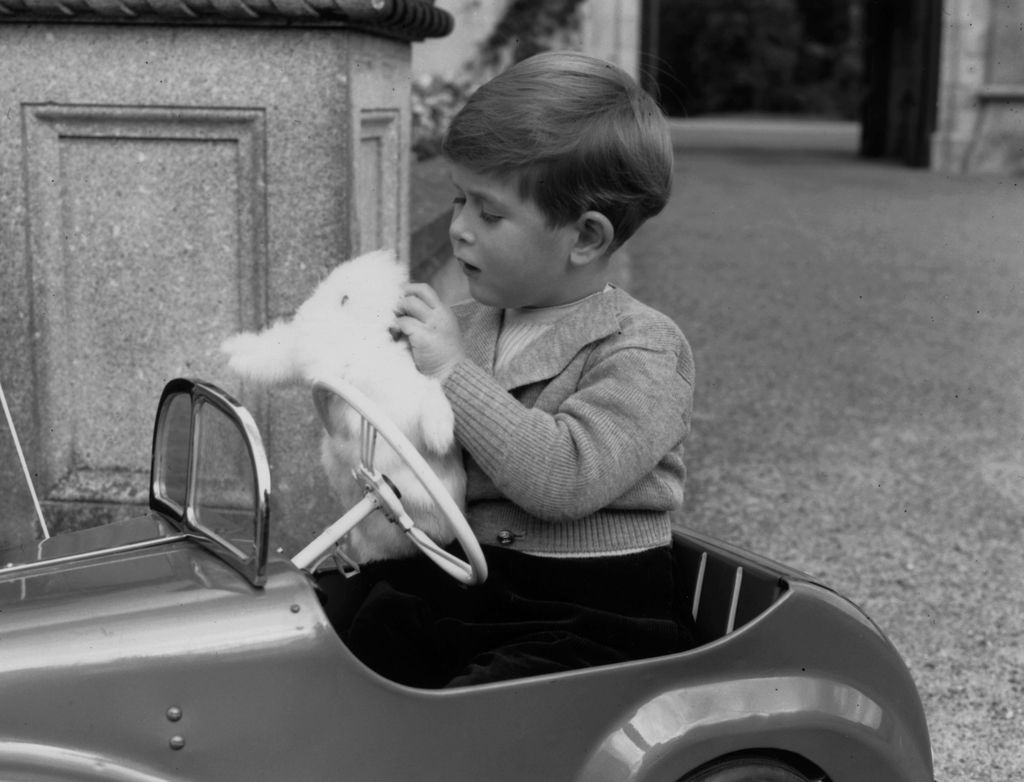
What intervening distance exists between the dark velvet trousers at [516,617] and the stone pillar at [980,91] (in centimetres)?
1395

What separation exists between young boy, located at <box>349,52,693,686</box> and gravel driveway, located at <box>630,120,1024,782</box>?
98cm

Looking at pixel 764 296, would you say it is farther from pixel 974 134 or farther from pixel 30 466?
pixel 974 134

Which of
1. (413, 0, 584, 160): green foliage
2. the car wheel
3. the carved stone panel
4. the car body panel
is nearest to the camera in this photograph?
the car body panel

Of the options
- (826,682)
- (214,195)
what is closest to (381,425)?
(826,682)

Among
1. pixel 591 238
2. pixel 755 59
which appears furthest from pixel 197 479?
pixel 755 59

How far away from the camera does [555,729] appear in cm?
179

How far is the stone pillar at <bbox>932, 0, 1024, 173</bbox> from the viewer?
48.6 feet

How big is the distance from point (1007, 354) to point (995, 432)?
137 cm

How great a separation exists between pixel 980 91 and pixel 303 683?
14764 millimetres

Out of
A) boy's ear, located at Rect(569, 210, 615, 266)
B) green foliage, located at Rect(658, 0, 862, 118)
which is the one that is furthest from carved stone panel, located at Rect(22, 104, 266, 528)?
green foliage, located at Rect(658, 0, 862, 118)

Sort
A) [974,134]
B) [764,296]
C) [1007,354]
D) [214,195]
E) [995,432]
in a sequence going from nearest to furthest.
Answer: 1. [214,195]
2. [995,432]
3. [1007,354]
4. [764,296]
5. [974,134]

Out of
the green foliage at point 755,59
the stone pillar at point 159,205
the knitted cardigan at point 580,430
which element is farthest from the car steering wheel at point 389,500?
the green foliage at point 755,59

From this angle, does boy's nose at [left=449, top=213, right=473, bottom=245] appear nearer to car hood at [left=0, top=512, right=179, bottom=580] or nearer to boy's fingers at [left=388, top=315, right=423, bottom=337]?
boy's fingers at [left=388, top=315, right=423, bottom=337]

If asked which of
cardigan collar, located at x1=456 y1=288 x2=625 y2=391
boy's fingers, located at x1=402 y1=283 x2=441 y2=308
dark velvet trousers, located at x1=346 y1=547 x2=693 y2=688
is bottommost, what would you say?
dark velvet trousers, located at x1=346 y1=547 x2=693 y2=688
